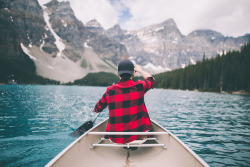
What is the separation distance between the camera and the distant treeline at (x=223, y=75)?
7314 centimetres

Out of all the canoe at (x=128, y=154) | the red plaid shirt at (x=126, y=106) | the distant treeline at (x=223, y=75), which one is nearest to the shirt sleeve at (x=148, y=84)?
the red plaid shirt at (x=126, y=106)

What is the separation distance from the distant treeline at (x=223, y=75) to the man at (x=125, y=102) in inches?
3184

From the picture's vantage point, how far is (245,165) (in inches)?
233

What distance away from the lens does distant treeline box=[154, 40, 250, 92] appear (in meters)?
73.1

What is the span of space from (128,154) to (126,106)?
1.64 m

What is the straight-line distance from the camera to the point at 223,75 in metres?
80.1

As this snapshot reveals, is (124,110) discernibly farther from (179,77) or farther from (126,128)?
(179,77)

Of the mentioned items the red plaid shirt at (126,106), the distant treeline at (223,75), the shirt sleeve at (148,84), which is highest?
the distant treeline at (223,75)

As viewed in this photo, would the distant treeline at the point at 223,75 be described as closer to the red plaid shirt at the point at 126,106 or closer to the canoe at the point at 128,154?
the canoe at the point at 128,154

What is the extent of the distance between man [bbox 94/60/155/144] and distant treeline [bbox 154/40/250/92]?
8086cm

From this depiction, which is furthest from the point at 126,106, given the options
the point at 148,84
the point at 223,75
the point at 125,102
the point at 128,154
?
the point at 223,75

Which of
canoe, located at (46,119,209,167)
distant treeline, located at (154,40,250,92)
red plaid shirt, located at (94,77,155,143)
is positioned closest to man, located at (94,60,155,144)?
red plaid shirt, located at (94,77,155,143)

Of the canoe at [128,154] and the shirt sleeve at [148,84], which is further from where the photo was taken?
the shirt sleeve at [148,84]

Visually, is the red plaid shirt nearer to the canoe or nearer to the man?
the man
